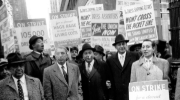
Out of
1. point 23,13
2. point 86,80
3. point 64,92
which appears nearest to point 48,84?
point 64,92

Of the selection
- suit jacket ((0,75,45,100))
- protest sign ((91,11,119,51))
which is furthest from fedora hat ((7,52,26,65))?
protest sign ((91,11,119,51))

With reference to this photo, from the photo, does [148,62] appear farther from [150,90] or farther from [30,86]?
[30,86]

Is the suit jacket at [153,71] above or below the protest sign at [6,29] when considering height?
below

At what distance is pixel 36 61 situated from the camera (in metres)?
5.92

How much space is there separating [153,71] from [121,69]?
4.12ft

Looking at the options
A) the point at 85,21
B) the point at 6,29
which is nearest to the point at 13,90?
the point at 6,29

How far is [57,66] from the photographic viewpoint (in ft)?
16.9

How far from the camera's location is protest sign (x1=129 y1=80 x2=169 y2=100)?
12.6 ft

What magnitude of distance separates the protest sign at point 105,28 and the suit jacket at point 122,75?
2030 mm

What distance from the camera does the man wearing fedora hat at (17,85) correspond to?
410 centimetres

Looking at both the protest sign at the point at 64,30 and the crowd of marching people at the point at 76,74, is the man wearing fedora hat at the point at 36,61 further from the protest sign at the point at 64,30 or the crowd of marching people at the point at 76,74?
the protest sign at the point at 64,30

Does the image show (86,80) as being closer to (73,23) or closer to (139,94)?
(139,94)

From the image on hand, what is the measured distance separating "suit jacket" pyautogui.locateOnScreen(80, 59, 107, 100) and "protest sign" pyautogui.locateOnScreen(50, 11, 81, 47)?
2.73 meters

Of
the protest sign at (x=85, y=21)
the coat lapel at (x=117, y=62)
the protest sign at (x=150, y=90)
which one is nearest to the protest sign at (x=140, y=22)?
the coat lapel at (x=117, y=62)
